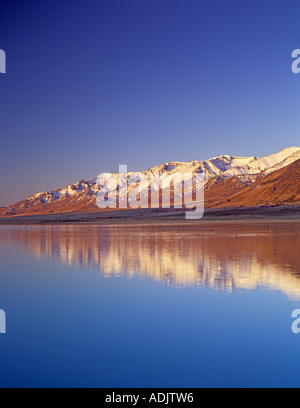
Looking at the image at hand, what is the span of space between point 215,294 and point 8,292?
7.03 meters

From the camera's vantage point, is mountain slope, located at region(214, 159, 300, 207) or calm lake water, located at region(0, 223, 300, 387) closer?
calm lake water, located at region(0, 223, 300, 387)

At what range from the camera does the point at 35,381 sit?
712 centimetres

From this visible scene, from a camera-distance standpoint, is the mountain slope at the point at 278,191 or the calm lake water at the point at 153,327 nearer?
the calm lake water at the point at 153,327

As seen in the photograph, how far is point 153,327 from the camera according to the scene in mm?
10047

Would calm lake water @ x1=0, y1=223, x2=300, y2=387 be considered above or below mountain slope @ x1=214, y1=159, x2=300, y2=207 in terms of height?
below

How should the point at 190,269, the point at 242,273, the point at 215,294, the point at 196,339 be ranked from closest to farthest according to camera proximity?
1. the point at 196,339
2. the point at 215,294
3. the point at 242,273
4. the point at 190,269

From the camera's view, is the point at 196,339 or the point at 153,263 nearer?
the point at 196,339

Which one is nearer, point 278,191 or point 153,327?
point 153,327

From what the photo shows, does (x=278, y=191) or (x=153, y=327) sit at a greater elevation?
(x=278, y=191)

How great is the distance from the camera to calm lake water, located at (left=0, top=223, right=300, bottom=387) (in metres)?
7.30

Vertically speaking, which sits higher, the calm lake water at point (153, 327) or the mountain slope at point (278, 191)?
the mountain slope at point (278, 191)

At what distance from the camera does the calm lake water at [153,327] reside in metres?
7.30
